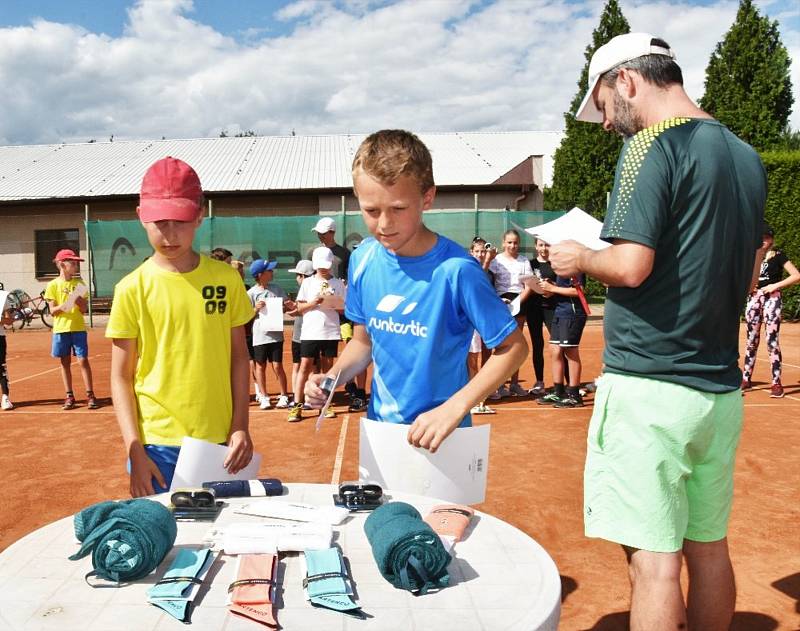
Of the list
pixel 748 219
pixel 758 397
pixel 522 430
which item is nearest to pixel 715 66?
pixel 758 397

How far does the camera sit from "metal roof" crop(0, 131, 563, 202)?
24.2 metres

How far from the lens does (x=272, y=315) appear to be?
8.03 meters

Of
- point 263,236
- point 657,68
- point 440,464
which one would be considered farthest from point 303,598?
point 263,236

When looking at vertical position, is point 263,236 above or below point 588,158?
below

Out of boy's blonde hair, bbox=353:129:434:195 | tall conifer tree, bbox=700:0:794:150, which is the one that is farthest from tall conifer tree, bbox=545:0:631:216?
A: boy's blonde hair, bbox=353:129:434:195

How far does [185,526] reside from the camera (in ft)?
5.65

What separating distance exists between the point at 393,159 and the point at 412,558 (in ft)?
3.85

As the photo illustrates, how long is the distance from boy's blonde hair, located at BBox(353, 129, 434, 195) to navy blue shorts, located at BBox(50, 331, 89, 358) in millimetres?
7498

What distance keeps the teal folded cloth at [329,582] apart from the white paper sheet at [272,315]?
6.62m

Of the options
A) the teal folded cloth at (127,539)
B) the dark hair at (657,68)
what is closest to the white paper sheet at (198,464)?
the teal folded cloth at (127,539)

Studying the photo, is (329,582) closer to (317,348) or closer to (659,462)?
(659,462)

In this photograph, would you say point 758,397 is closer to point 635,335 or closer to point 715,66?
point 635,335

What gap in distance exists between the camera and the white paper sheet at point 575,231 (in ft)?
8.23

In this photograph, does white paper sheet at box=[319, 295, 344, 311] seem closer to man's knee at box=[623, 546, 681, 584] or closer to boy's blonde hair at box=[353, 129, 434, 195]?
boy's blonde hair at box=[353, 129, 434, 195]
